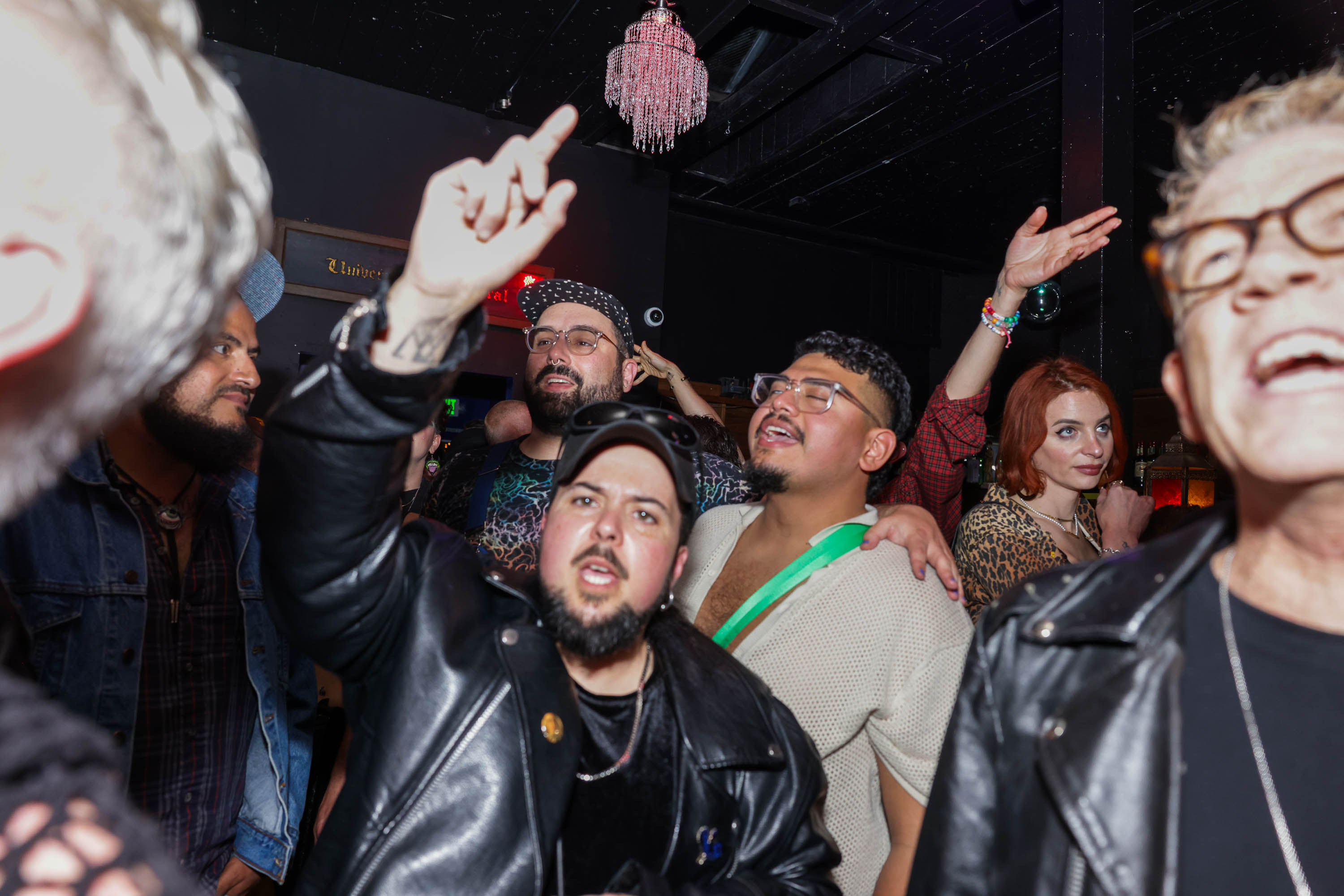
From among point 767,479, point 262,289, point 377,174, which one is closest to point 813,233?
point 377,174

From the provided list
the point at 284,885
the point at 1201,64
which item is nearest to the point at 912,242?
the point at 1201,64

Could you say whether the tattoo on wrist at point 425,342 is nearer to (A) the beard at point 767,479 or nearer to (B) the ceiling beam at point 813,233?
(A) the beard at point 767,479

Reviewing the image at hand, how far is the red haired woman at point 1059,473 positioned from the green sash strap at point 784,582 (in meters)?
0.73

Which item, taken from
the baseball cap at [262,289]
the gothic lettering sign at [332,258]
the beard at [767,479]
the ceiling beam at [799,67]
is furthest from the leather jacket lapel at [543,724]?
the ceiling beam at [799,67]

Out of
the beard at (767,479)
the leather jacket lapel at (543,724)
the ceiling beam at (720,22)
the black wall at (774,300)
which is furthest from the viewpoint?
the black wall at (774,300)

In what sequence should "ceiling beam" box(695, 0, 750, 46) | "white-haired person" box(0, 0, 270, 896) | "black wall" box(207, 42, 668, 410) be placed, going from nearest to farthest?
"white-haired person" box(0, 0, 270, 896)
"ceiling beam" box(695, 0, 750, 46)
"black wall" box(207, 42, 668, 410)

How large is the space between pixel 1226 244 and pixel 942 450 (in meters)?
2.10

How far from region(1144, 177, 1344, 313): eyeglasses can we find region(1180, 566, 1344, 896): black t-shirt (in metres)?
0.44

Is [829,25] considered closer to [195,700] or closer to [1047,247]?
[1047,247]

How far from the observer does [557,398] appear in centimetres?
296

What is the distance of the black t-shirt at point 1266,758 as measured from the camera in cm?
96

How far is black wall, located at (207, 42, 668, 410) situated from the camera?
5.43 metres

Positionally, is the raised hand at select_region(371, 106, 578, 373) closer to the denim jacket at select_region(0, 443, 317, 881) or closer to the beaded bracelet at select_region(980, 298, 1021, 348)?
the denim jacket at select_region(0, 443, 317, 881)

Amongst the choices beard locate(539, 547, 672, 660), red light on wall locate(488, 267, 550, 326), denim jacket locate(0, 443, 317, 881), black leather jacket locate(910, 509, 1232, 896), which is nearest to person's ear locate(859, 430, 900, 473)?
beard locate(539, 547, 672, 660)
